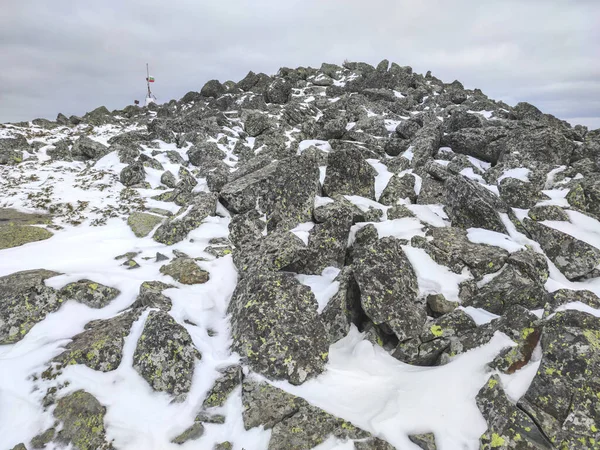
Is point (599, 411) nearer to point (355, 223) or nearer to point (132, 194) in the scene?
point (355, 223)

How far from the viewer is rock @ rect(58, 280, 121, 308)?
27.3ft

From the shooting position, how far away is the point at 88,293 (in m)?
8.41

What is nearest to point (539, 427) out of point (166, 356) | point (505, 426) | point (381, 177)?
point (505, 426)

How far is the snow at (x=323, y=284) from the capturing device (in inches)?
332

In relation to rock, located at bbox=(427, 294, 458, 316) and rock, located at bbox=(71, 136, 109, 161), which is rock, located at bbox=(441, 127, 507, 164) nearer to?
rock, located at bbox=(427, 294, 458, 316)

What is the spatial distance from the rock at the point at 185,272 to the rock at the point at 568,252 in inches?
431

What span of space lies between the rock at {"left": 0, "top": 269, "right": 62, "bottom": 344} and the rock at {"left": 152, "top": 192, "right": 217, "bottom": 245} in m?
4.12

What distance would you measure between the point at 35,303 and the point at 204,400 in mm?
5318

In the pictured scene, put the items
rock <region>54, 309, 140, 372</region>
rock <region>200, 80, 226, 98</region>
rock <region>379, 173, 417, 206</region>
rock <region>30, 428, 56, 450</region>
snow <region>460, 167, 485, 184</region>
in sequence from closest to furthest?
rock <region>30, 428, 56, 450</region> → rock <region>54, 309, 140, 372</region> → rock <region>379, 173, 417, 206</region> → snow <region>460, 167, 485, 184</region> → rock <region>200, 80, 226, 98</region>

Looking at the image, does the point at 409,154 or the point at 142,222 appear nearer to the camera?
the point at 142,222

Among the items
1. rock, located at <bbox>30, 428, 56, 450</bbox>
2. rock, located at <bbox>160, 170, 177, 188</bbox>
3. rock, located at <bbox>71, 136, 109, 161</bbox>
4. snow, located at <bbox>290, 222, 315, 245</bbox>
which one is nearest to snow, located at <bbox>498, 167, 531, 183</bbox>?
snow, located at <bbox>290, 222, 315, 245</bbox>

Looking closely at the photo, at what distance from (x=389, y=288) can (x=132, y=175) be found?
17.6 metres

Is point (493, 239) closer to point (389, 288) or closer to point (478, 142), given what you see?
point (389, 288)

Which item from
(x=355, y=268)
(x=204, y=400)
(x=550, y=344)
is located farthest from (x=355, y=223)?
(x=204, y=400)
